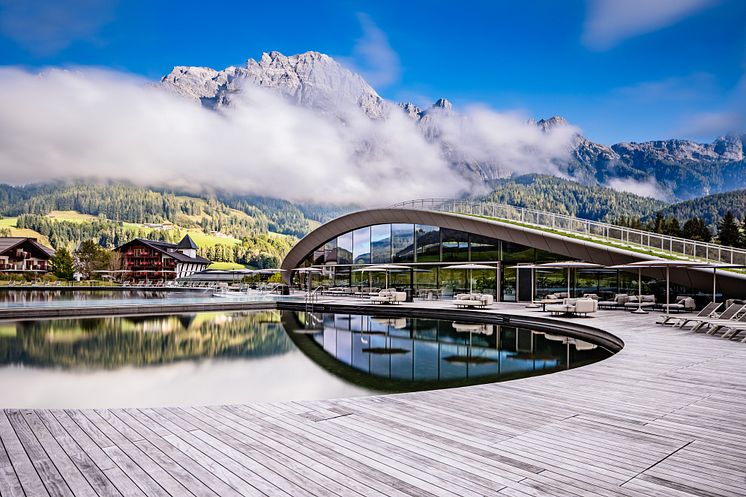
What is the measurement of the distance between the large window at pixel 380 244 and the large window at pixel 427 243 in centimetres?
229

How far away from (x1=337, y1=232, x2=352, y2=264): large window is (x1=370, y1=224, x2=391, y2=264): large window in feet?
7.00

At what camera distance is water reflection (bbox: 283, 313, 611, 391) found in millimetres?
9391

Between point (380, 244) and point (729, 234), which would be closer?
point (380, 244)

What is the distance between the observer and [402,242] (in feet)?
99.4

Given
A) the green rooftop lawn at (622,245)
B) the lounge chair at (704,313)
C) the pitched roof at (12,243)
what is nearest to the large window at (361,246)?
the green rooftop lawn at (622,245)

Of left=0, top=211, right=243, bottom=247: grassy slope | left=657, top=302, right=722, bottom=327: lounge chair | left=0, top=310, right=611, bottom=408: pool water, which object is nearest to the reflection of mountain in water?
left=0, top=310, right=611, bottom=408: pool water

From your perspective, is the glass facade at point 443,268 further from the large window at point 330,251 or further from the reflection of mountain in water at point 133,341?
the reflection of mountain in water at point 133,341

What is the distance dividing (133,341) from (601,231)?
1895cm

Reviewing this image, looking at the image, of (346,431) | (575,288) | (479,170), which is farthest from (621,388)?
(479,170)

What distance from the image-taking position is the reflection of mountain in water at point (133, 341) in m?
11.2

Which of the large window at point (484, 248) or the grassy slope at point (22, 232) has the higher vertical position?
the grassy slope at point (22, 232)

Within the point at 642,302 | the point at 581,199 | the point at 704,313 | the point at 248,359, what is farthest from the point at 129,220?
the point at 704,313

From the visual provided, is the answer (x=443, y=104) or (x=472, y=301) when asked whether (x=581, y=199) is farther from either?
(x=443, y=104)

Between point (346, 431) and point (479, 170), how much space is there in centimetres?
14102
